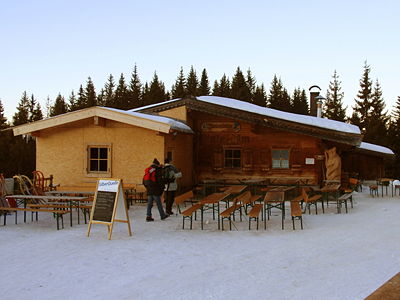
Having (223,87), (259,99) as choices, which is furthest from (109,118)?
(223,87)

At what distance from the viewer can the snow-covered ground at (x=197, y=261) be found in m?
4.78

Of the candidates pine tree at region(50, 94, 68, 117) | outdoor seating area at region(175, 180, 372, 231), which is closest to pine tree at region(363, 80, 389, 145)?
outdoor seating area at region(175, 180, 372, 231)

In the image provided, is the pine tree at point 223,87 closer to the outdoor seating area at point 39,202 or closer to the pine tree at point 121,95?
the pine tree at point 121,95

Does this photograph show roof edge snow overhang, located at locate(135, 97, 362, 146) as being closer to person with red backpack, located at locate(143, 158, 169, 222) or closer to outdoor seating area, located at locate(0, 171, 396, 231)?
outdoor seating area, located at locate(0, 171, 396, 231)

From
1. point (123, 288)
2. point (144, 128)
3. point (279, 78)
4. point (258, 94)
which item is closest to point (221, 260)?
point (123, 288)

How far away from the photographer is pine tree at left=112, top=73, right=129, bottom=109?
60500 mm

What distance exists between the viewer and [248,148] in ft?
51.7

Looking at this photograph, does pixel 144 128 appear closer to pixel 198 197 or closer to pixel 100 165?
pixel 100 165

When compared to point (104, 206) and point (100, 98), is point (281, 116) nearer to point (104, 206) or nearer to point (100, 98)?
point (104, 206)

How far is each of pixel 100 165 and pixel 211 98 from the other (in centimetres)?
617

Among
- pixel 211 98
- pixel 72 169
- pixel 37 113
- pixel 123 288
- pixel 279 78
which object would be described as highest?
pixel 279 78

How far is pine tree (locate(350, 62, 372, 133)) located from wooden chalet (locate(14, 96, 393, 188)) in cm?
3329

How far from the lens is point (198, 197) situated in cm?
1538

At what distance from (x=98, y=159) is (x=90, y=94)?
50764mm
